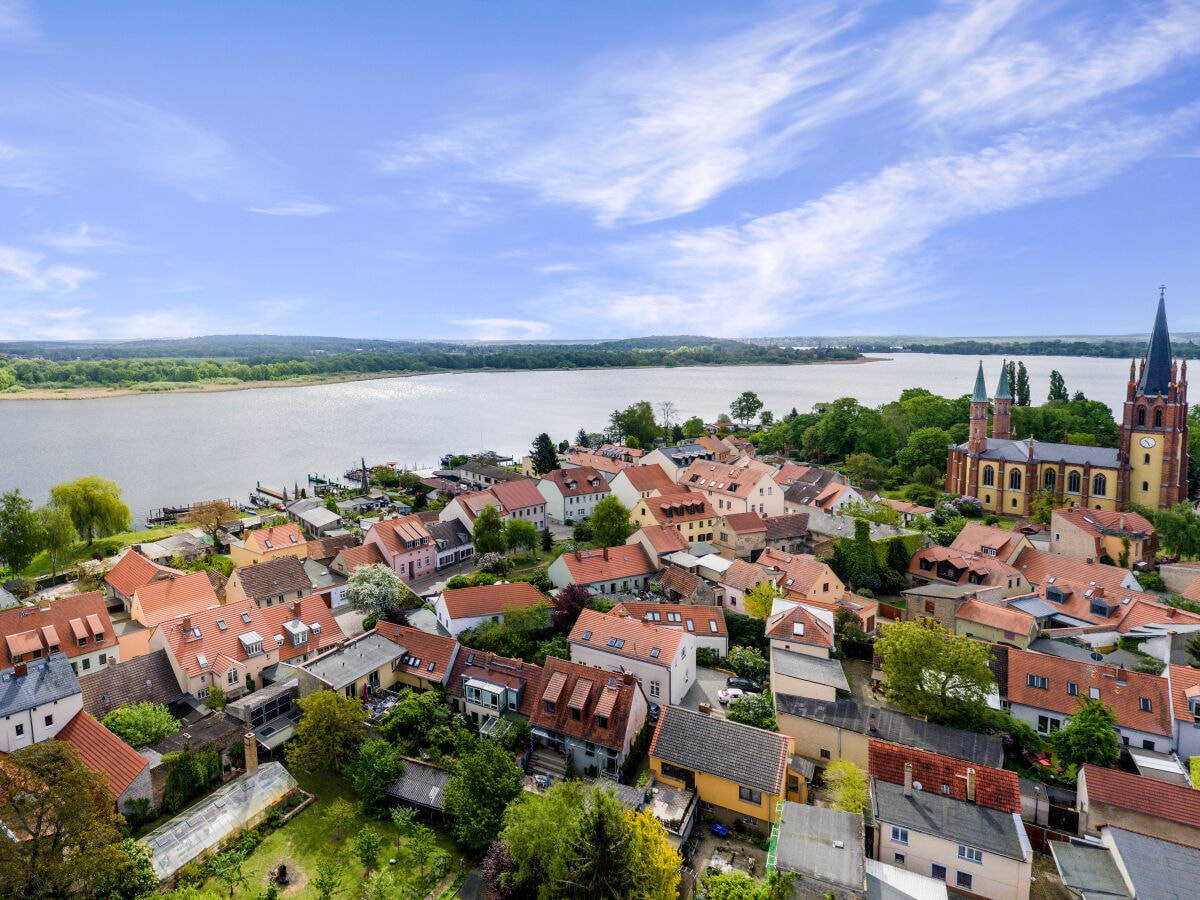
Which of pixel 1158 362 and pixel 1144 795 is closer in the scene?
pixel 1144 795

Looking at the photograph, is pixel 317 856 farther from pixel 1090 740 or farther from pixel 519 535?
pixel 1090 740

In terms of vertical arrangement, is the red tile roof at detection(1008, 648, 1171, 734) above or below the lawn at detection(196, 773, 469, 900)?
above

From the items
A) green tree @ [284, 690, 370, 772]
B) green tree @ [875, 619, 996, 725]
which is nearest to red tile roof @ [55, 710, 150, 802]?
green tree @ [284, 690, 370, 772]

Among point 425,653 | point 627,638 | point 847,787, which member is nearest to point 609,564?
point 627,638

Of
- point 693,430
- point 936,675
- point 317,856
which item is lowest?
point 317,856

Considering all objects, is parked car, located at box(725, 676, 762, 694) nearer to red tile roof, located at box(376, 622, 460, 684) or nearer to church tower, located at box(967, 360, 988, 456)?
red tile roof, located at box(376, 622, 460, 684)

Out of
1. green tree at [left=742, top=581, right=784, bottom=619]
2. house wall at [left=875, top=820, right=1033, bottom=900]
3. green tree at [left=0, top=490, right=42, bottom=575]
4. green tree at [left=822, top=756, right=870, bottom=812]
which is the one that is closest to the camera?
house wall at [left=875, top=820, right=1033, bottom=900]

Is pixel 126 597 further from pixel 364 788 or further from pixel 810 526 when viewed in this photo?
pixel 810 526
